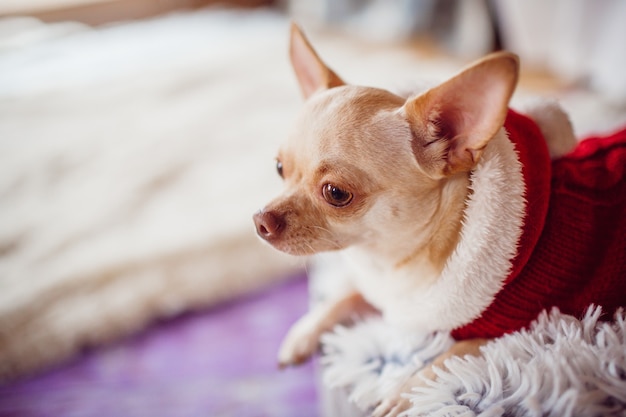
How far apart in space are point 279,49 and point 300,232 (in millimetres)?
2204

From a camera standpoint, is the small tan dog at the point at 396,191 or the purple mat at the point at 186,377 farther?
the purple mat at the point at 186,377

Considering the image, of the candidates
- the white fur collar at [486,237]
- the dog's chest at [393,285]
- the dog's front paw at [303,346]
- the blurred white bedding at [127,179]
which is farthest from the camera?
the blurred white bedding at [127,179]

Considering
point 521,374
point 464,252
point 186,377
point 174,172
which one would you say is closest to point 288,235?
point 464,252

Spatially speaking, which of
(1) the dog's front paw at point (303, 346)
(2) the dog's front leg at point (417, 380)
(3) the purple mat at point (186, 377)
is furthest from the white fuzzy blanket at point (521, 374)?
(3) the purple mat at point (186, 377)

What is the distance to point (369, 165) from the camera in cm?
77

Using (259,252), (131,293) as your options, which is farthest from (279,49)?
(131,293)

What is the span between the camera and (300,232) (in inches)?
31.9

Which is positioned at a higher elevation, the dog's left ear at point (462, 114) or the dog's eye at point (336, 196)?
the dog's left ear at point (462, 114)

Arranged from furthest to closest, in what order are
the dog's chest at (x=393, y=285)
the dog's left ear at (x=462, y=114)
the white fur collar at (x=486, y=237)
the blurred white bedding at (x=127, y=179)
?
the blurred white bedding at (x=127, y=179), the dog's chest at (x=393, y=285), the white fur collar at (x=486, y=237), the dog's left ear at (x=462, y=114)

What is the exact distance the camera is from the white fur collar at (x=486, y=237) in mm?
729

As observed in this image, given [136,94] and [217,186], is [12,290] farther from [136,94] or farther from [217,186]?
[136,94]

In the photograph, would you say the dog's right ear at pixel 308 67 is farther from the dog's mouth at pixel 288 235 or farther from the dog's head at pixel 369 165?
the dog's mouth at pixel 288 235

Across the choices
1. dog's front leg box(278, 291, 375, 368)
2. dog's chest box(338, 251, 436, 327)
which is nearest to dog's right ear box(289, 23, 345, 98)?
dog's chest box(338, 251, 436, 327)

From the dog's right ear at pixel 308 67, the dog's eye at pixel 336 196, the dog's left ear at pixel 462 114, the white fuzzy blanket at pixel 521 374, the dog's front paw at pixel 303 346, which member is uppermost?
the dog's right ear at pixel 308 67
